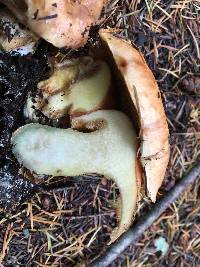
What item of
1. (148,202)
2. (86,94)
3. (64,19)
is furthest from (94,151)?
(148,202)

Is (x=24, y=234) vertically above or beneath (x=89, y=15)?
beneath

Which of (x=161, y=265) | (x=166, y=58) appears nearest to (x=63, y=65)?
(x=166, y=58)

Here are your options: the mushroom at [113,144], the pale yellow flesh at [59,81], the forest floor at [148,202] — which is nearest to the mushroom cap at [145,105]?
the mushroom at [113,144]

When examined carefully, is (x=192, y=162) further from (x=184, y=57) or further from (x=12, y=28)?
(x=12, y=28)

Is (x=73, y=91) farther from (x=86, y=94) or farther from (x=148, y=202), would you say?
(x=148, y=202)

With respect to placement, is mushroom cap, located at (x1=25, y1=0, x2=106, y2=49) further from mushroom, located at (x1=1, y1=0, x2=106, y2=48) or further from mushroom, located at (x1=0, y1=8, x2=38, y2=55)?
mushroom, located at (x1=0, y1=8, x2=38, y2=55)

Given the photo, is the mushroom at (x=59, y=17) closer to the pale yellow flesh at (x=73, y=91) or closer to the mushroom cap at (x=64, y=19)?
the mushroom cap at (x=64, y=19)

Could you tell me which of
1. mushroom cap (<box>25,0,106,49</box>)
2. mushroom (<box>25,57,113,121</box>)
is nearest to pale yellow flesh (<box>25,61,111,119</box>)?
mushroom (<box>25,57,113,121</box>)
